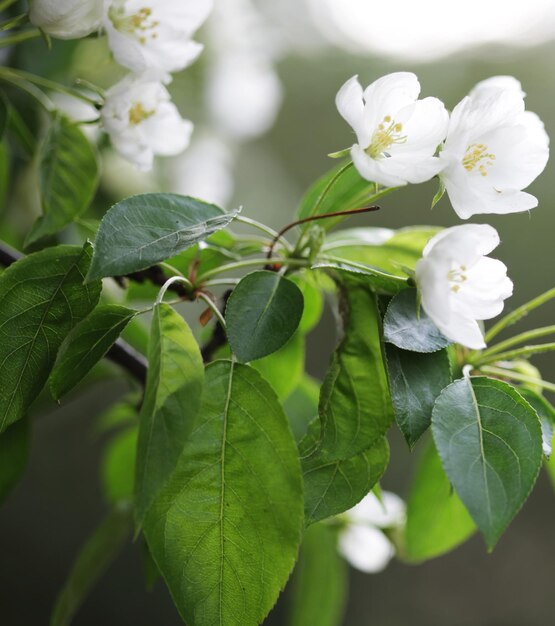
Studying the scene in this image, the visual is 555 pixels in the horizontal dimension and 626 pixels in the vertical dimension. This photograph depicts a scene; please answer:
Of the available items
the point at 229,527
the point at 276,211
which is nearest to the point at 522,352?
the point at 229,527

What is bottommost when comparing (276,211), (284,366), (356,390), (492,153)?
(276,211)

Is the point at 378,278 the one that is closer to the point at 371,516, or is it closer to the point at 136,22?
the point at 136,22

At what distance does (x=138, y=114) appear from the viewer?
53 cm

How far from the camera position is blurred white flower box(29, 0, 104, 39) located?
1.53ft

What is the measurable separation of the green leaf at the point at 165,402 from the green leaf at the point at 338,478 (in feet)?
0.34

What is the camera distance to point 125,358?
0.52 m

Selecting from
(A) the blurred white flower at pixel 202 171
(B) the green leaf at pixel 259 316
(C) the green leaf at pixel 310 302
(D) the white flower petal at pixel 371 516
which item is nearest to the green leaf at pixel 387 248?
(C) the green leaf at pixel 310 302

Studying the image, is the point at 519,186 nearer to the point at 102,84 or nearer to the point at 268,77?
the point at 102,84

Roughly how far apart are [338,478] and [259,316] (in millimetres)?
105

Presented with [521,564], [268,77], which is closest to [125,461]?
[268,77]

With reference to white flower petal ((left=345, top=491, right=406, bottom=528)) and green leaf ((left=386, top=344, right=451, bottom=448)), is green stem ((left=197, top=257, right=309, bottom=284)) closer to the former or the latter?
green leaf ((left=386, top=344, right=451, bottom=448))

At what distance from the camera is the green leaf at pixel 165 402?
1.10ft

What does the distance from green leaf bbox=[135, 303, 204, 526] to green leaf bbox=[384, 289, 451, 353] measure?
0.11m

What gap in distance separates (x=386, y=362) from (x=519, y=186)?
5.6 inches
